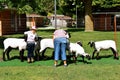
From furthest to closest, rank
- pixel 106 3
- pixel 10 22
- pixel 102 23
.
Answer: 1. pixel 106 3
2. pixel 102 23
3. pixel 10 22

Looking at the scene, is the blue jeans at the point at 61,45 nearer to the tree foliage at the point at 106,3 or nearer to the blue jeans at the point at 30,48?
the blue jeans at the point at 30,48

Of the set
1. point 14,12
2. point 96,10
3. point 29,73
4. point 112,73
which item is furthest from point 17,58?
point 96,10

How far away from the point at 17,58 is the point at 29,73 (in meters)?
4.37

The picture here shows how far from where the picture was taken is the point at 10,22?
44.3 metres

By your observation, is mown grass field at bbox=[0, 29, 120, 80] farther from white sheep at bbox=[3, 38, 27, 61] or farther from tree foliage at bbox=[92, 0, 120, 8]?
tree foliage at bbox=[92, 0, 120, 8]

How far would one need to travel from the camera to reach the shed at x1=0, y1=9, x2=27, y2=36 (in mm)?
41444

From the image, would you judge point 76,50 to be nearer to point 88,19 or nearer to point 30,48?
point 30,48

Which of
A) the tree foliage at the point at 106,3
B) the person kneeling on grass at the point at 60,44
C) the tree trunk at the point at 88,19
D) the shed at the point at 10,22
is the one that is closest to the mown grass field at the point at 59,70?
the person kneeling on grass at the point at 60,44

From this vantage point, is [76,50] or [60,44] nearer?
[60,44]

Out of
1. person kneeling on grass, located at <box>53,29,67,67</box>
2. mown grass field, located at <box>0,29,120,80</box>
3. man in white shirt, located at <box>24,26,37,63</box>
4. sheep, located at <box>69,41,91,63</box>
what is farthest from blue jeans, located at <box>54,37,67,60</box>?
man in white shirt, located at <box>24,26,37,63</box>

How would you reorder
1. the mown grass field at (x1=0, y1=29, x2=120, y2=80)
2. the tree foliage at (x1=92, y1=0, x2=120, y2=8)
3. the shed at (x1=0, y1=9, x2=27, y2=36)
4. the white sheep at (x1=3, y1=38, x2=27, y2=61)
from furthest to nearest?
the tree foliage at (x1=92, y1=0, x2=120, y2=8) → the shed at (x1=0, y1=9, x2=27, y2=36) → the white sheep at (x1=3, y1=38, x2=27, y2=61) → the mown grass field at (x1=0, y1=29, x2=120, y2=80)

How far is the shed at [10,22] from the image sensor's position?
4144 cm

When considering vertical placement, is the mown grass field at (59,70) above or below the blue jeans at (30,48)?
below

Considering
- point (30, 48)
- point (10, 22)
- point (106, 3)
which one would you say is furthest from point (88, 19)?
point (30, 48)
